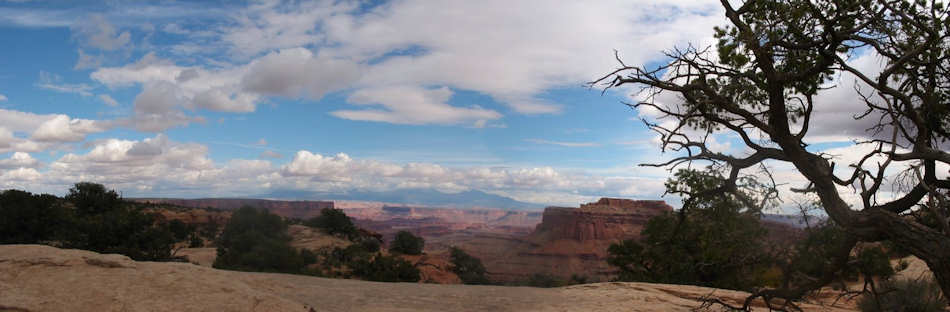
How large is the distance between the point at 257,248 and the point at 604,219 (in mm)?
58381

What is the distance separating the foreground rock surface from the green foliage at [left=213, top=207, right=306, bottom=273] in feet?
50.0

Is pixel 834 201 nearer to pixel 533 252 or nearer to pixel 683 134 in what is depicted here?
pixel 683 134

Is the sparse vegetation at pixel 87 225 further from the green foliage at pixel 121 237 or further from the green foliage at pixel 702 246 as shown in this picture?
the green foliage at pixel 702 246

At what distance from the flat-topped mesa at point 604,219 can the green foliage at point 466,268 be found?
38071 millimetres

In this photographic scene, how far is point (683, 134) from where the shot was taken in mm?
7020

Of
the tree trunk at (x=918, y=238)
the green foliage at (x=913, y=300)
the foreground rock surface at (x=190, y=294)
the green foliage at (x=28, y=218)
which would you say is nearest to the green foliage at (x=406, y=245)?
the green foliage at (x=28, y=218)

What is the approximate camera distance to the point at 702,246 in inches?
657

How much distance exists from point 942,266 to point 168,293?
30.0 ft

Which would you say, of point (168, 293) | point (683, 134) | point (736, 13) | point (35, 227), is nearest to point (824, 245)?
point (683, 134)

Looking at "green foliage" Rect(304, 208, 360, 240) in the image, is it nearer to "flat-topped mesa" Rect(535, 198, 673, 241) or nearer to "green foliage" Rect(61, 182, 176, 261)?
"green foliage" Rect(61, 182, 176, 261)

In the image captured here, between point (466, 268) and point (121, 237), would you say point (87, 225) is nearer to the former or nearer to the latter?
point (121, 237)

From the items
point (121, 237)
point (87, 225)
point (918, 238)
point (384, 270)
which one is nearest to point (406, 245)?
point (384, 270)

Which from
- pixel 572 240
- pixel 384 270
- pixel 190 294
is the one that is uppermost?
pixel 190 294

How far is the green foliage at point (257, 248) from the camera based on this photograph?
25.8 meters
